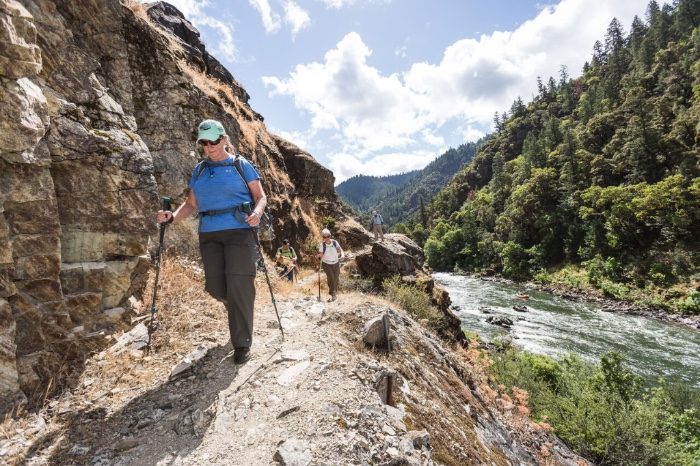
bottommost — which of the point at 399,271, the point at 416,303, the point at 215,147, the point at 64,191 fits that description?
the point at 416,303

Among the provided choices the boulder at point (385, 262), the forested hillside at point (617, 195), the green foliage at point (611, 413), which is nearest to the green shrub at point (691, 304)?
the forested hillside at point (617, 195)

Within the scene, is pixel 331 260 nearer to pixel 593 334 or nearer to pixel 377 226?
pixel 377 226

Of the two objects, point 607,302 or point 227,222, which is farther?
point 607,302

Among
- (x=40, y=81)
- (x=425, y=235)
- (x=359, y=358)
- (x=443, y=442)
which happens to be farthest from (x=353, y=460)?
(x=425, y=235)

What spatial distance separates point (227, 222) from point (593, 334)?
124 ft

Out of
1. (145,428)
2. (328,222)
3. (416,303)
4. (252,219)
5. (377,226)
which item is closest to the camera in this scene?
(145,428)

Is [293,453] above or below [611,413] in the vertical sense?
above

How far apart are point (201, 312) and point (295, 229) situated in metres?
12.9

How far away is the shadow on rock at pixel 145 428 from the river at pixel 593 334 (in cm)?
2936

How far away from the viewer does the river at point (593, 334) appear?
26753mm

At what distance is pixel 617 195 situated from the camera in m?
57.8

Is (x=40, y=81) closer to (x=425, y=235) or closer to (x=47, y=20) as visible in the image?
(x=47, y=20)

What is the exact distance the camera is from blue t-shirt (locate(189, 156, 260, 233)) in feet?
14.8

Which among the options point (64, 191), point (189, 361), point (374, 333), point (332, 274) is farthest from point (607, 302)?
point (64, 191)
